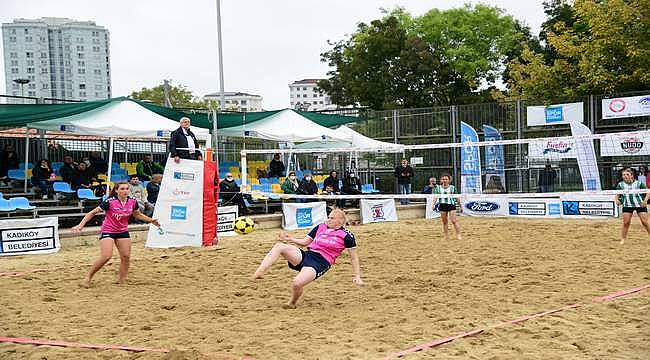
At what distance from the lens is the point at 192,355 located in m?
4.88

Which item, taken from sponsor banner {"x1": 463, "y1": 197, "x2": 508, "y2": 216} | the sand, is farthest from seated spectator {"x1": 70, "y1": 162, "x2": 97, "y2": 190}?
sponsor banner {"x1": 463, "y1": 197, "x2": 508, "y2": 216}

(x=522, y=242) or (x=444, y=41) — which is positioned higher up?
(x=444, y=41)

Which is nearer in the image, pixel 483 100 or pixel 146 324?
pixel 146 324

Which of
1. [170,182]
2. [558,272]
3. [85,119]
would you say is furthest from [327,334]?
[85,119]

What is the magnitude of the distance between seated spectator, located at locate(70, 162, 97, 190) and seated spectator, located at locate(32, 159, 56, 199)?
18.9 inches

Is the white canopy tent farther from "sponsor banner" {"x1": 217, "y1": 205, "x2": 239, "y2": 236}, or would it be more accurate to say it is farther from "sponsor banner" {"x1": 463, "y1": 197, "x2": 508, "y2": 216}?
"sponsor banner" {"x1": 463, "y1": 197, "x2": 508, "y2": 216}

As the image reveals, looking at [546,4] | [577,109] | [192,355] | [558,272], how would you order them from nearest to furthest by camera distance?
[192,355] < [558,272] < [577,109] < [546,4]

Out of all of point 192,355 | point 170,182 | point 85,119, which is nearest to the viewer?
point 192,355

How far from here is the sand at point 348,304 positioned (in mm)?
5223

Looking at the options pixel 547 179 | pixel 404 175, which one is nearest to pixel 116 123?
pixel 404 175

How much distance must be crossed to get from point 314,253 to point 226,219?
7976 millimetres

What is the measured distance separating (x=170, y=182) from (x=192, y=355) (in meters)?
7.55

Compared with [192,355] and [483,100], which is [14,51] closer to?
[483,100]

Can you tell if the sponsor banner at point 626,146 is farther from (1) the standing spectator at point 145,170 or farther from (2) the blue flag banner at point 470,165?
(1) the standing spectator at point 145,170
